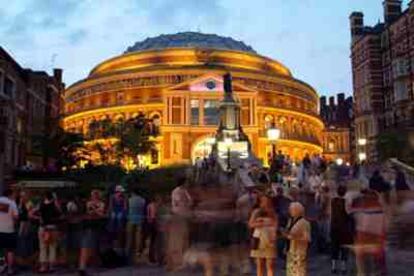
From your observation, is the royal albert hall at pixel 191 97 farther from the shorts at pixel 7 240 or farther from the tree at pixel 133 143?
the shorts at pixel 7 240

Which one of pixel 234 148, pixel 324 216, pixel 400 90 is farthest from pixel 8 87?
pixel 400 90

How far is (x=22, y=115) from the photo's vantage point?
6088 centimetres

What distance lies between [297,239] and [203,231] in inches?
85.1

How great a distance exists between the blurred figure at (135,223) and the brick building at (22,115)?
30.8 metres

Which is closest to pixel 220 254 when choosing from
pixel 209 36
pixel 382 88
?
pixel 382 88

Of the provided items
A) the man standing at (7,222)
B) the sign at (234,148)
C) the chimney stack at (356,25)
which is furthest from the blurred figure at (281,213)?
the chimney stack at (356,25)

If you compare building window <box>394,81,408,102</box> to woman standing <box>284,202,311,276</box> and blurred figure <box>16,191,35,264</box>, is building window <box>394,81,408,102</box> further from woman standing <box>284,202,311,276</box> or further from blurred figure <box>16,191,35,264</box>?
woman standing <box>284,202,311,276</box>

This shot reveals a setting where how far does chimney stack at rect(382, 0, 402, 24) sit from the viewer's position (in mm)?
81500

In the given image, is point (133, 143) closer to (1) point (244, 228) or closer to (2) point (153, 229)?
(2) point (153, 229)

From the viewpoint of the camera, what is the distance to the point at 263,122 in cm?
9412

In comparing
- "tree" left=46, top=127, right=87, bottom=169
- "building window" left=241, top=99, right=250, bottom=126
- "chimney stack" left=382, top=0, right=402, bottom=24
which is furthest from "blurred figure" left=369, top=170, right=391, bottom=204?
"building window" left=241, top=99, right=250, bottom=126

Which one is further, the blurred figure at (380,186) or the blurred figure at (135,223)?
the blurred figure at (380,186)

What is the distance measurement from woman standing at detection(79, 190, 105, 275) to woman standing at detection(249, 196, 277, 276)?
5149 mm

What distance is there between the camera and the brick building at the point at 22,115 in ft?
174
